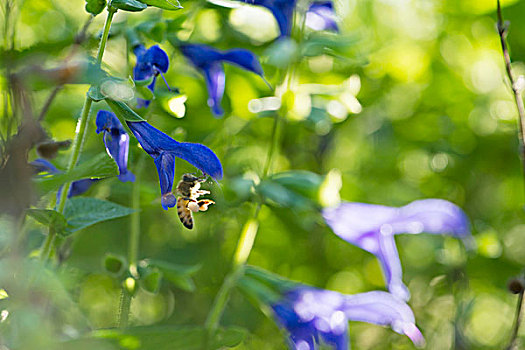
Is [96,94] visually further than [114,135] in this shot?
No

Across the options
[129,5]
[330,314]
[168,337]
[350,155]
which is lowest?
[350,155]

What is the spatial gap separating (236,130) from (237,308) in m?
0.31

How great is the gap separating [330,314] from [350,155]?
64 centimetres

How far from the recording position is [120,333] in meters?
0.52

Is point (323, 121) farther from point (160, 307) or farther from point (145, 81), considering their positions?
point (160, 307)

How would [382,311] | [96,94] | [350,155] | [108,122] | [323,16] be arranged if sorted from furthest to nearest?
[350,155], [323,16], [382,311], [108,122], [96,94]

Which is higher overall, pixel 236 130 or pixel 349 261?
pixel 236 130

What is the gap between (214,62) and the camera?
760 millimetres

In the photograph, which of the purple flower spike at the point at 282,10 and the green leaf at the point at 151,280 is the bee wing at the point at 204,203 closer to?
the green leaf at the point at 151,280

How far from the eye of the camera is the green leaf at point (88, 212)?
56 centimetres

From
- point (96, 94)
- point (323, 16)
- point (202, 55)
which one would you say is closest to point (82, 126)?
point (96, 94)

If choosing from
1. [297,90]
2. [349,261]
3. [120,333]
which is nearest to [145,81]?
[120,333]

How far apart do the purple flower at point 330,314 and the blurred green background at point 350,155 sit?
12 cm

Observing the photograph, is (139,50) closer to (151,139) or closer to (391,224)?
(151,139)
